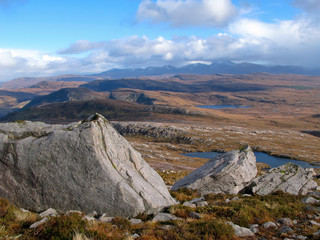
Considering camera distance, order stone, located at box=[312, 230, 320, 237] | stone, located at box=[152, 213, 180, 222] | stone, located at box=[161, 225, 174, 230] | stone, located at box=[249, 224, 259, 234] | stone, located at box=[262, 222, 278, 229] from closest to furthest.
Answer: stone, located at box=[312, 230, 320, 237] → stone, located at box=[161, 225, 174, 230] → stone, located at box=[249, 224, 259, 234] → stone, located at box=[262, 222, 278, 229] → stone, located at box=[152, 213, 180, 222]

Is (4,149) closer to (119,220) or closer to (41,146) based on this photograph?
(41,146)

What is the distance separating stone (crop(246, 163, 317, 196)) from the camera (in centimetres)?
2494

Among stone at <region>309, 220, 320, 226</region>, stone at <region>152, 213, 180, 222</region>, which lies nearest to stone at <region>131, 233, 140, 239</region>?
stone at <region>152, 213, 180, 222</region>

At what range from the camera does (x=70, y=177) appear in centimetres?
1608

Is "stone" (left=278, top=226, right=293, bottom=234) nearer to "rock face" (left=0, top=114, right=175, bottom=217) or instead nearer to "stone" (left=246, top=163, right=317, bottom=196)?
"rock face" (left=0, top=114, right=175, bottom=217)

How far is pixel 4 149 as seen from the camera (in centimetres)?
1684

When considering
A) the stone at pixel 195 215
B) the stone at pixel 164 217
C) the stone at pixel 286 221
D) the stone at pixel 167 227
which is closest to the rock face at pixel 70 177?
the stone at pixel 164 217

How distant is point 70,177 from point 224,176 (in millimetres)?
17479

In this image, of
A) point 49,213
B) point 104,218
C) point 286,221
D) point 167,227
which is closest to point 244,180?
point 286,221

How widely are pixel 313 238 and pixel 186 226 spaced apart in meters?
6.43

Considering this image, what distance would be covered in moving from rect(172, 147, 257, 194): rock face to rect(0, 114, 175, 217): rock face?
10.3 meters

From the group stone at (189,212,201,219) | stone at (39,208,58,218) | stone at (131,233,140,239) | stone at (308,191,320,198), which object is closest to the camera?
stone at (131,233,140,239)

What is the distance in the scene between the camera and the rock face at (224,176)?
85.9 feet

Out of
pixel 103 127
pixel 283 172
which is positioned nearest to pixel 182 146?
pixel 283 172
